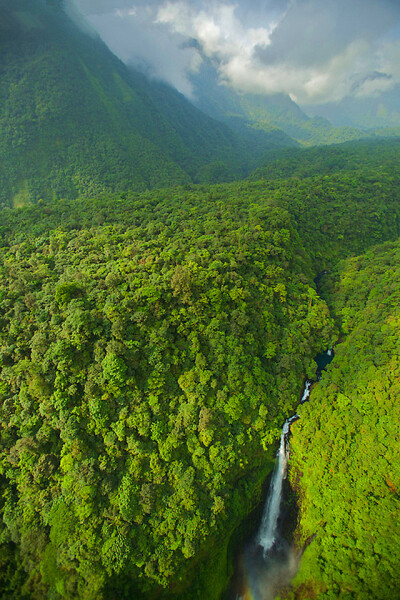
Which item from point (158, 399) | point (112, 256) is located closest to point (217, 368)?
point (158, 399)

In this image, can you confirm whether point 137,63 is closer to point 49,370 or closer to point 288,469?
point 49,370

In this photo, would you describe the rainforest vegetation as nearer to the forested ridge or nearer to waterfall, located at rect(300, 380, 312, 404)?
the forested ridge

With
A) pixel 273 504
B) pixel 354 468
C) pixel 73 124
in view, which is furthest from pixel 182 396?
pixel 73 124

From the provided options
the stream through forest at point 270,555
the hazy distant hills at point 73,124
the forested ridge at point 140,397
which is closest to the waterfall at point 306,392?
the forested ridge at point 140,397

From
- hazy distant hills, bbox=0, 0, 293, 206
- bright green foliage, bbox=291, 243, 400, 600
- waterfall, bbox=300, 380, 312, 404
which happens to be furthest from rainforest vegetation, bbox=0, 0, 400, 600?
hazy distant hills, bbox=0, 0, 293, 206

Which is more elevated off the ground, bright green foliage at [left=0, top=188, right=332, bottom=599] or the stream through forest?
bright green foliage at [left=0, top=188, right=332, bottom=599]

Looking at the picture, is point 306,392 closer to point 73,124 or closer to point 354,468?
point 354,468

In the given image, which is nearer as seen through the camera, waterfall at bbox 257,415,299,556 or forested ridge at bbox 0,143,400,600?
forested ridge at bbox 0,143,400,600

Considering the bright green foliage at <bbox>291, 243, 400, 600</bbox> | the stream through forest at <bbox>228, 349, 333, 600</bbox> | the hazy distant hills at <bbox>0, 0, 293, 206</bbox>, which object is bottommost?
the stream through forest at <bbox>228, 349, 333, 600</bbox>
